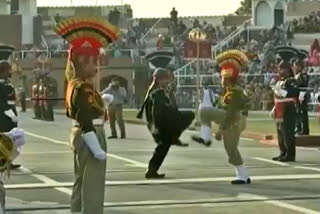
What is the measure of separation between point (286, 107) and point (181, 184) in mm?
4113

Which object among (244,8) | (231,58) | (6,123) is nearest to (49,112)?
(6,123)

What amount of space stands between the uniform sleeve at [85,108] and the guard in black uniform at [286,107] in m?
9.07

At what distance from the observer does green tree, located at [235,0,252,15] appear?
11079 cm

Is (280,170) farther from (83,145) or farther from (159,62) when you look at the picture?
(159,62)

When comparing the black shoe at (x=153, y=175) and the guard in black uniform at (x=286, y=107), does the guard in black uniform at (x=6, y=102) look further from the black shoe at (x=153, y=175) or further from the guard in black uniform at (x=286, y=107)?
the guard in black uniform at (x=286, y=107)

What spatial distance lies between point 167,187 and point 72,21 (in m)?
4.93

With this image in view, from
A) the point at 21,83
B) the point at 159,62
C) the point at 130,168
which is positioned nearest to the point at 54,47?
the point at 21,83

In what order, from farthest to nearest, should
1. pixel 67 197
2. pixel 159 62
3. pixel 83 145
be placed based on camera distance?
pixel 159 62
pixel 67 197
pixel 83 145

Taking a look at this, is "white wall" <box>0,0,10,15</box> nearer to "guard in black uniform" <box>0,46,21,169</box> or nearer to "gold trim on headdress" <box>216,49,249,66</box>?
"guard in black uniform" <box>0,46,21,169</box>

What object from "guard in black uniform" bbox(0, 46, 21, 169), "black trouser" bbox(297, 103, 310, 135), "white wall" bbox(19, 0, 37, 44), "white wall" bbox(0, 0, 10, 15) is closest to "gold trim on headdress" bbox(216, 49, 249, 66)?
"guard in black uniform" bbox(0, 46, 21, 169)

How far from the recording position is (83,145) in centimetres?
923

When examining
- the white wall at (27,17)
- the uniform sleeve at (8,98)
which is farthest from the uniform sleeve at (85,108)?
the white wall at (27,17)

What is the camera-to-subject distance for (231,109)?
14.3 meters

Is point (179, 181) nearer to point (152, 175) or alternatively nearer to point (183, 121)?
point (152, 175)
